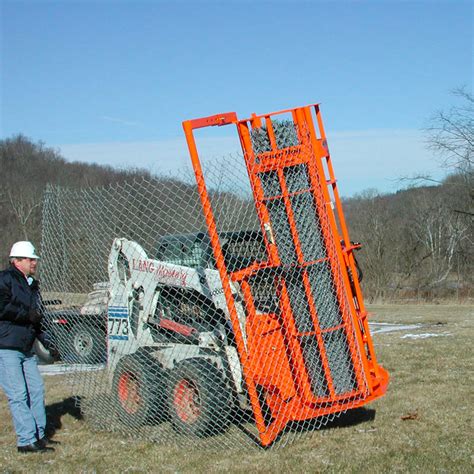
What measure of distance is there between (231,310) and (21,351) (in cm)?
222

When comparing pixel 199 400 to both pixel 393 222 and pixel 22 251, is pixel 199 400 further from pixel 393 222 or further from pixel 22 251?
pixel 393 222

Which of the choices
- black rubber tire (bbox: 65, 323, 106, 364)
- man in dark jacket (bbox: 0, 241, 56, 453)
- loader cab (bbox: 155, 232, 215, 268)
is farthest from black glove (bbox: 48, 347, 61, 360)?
loader cab (bbox: 155, 232, 215, 268)

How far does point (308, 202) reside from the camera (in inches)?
251

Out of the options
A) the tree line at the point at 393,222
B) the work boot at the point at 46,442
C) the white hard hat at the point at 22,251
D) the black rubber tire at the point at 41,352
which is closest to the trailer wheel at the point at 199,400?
the work boot at the point at 46,442

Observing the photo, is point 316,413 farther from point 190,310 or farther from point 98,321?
point 98,321

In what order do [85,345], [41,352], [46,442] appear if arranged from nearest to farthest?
[46,442], [41,352], [85,345]

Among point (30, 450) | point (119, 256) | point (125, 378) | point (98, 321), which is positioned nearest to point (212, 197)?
point (119, 256)

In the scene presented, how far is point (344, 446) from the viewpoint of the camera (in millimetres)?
6051

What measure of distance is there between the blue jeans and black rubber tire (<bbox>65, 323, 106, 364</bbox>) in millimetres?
1008

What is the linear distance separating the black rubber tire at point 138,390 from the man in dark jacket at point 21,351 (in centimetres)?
88

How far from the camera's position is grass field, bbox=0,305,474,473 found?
560 centimetres

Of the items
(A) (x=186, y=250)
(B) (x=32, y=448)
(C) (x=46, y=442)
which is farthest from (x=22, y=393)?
(A) (x=186, y=250)

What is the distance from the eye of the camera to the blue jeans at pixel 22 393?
6512mm

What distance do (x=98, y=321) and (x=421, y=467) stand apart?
502 cm
